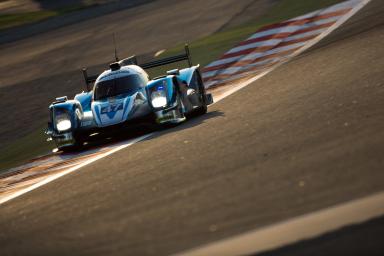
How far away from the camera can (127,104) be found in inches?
478

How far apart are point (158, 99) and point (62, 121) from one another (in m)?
1.56

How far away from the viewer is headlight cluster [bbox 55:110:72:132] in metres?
12.6

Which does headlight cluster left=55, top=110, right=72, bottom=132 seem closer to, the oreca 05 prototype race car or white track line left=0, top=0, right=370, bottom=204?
the oreca 05 prototype race car

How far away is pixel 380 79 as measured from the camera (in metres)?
9.97

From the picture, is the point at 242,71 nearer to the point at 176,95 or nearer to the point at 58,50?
the point at 176,95

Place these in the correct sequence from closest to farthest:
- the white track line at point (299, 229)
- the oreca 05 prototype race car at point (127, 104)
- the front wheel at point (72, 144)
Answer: the white track line at point (299, 229) → the oreca 05 prototype race car at point (127, 104) → the front wheel at point (72, 144)

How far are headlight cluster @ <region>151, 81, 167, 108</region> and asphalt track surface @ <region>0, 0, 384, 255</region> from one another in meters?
0.68

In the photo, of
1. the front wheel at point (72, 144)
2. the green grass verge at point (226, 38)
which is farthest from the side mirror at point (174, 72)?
the green grass verge at point (226, 38)

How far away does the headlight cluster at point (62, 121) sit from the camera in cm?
1259

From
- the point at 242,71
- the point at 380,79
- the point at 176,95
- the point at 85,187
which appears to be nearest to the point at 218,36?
the point at 242,71

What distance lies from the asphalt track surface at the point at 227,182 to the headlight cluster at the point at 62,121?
1.75m

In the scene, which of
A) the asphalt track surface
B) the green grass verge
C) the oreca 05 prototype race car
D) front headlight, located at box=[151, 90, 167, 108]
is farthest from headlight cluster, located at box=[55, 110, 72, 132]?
the green grass verge

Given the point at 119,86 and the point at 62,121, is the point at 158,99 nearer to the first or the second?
the point at 119,86

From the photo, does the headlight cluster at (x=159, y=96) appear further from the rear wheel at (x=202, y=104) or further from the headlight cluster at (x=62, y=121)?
the headlight cluster at (x=62, y=121)
